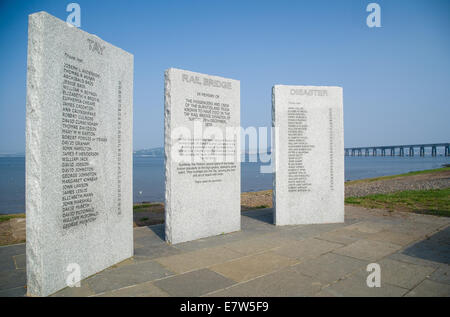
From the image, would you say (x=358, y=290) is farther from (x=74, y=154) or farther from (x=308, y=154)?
(x=308, y=154)

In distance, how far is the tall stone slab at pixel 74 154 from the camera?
140 inches

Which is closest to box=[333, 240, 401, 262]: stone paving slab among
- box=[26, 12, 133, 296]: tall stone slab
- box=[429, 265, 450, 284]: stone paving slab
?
box=[429, 265, 450, 284]: stone paving slab

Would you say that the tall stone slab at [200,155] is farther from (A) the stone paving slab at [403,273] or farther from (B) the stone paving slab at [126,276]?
(A) the stone paving slab at [403,273]

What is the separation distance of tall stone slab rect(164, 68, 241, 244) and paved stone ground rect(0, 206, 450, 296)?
475 millimetres

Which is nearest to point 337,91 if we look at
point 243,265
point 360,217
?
point 360,217

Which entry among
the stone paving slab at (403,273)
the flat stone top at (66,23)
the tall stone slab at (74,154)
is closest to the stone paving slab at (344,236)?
the stone paving slab at (403,273)

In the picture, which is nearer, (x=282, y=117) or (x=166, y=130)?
(x=166, y=130)

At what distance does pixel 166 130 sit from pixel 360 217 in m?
5.98

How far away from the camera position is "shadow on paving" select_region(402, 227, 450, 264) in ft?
15.4

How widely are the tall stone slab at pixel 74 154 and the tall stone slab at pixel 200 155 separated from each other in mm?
992

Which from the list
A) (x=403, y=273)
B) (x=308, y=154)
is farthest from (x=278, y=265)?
(x=308, y=154)

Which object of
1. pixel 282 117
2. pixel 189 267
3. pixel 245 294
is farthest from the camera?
pixel 282 117

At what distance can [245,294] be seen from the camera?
348cm
